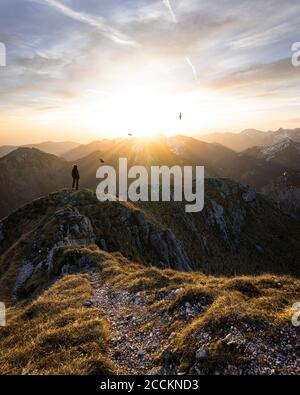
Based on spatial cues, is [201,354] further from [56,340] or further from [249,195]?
[249,195]

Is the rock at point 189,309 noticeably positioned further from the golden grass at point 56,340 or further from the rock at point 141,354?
the golden grass at point 56,340

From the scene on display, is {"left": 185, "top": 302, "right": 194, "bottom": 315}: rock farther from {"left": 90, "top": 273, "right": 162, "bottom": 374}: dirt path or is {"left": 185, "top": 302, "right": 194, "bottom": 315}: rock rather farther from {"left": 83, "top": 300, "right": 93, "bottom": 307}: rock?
{"left": 83, "top": 300, "right": 93, "bottom": 307}: rock

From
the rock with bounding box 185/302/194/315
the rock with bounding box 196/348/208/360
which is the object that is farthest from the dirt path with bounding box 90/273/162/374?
the rock with bounding box 196/348/208/360

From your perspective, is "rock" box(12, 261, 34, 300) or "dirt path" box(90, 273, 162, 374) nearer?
"dirt path" box(90, 273, 162, 374)

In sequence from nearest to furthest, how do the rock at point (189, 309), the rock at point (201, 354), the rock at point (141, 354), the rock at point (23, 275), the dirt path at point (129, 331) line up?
the rock at point (201, 354) → the dirt path at point (129, 331) → the rock at point (141, 354) → the rock at point (189, 309) → the rock at point (23, 275)

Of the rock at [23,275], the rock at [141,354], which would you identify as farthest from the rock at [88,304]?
the rock at [23,275]

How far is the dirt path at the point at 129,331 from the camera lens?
1250 centimetres

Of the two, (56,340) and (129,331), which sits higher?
(56,340)

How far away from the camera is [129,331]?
15.2 metres

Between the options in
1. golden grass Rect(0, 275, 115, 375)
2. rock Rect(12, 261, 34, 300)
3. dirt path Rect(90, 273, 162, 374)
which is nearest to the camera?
golden grass Rect(0, 275, 115, 375)

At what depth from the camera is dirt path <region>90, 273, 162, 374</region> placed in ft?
41.0

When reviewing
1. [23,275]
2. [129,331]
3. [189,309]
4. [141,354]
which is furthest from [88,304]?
[23,275]

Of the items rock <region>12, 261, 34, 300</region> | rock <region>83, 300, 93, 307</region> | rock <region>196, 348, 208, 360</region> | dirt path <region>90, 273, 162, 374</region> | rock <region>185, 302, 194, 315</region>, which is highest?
rock <region>196, 348, 208, 360</region>
